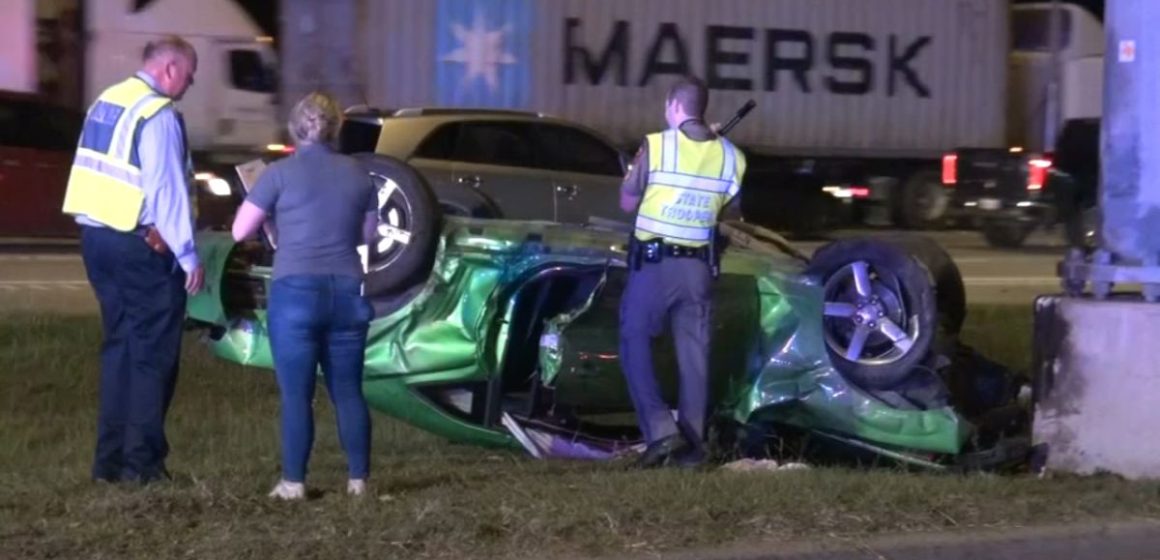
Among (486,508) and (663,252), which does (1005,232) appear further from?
(486,508)

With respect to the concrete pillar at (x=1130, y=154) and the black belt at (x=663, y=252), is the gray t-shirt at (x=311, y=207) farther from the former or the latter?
the concrete pillar at (x=1130, y=154)

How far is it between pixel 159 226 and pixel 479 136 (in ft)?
33.7

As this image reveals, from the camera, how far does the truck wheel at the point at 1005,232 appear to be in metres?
24.2

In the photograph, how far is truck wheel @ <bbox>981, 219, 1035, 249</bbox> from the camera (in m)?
24.2

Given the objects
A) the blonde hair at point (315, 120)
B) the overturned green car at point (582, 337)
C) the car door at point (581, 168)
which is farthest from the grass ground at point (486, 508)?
the car door at point (581, 168)

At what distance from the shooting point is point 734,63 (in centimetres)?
2517

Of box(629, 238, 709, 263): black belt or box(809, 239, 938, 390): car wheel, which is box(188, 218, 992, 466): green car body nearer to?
box(809, 239, 938, 390): car wheel

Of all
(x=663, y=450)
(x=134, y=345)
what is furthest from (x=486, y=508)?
(x=134, y=345)

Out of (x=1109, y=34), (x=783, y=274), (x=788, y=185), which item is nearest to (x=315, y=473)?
(x=783, y=274)

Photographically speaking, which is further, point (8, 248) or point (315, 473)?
point (8, 248)

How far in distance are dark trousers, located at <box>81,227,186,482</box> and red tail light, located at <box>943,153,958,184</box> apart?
19.7 meters

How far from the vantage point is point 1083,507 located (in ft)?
23.3

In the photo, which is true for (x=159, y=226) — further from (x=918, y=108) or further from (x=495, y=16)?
(x=918, y=108)

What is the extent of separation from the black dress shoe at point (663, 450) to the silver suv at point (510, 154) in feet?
26.8
